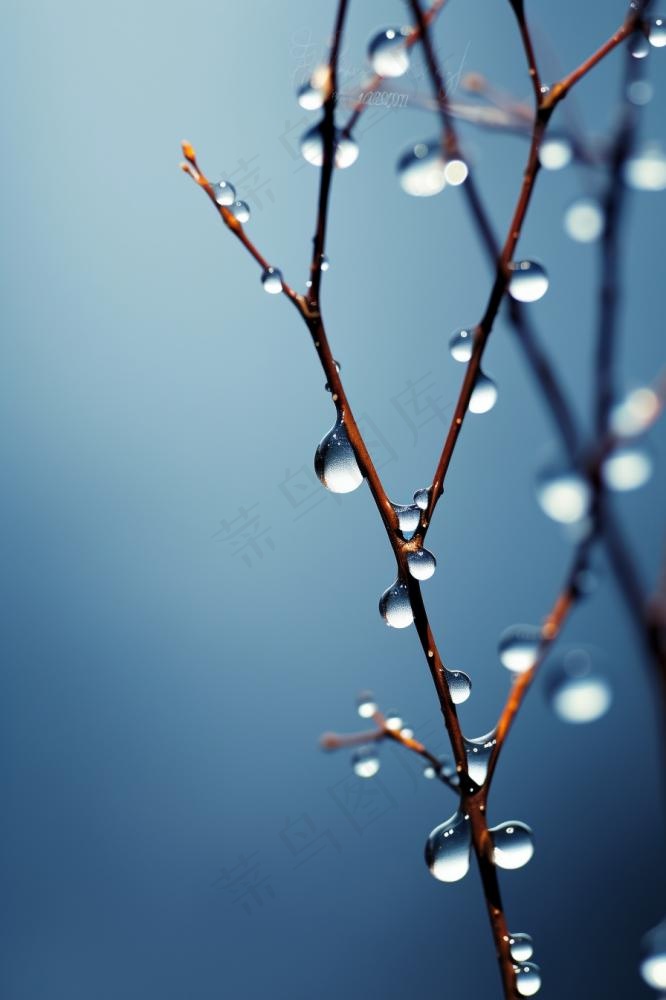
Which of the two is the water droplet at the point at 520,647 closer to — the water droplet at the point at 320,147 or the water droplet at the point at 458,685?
the water droplet at the point at 458,685

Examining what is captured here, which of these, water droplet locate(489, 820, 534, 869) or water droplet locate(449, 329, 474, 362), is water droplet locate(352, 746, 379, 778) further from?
water droplet locate(449, 329, 474, 362)

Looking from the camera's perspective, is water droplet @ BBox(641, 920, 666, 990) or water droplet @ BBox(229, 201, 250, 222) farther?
water droplet @ BBox(229, 201, 250, 222)

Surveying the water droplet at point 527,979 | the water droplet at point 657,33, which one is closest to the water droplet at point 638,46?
the water droplet at point 657,33

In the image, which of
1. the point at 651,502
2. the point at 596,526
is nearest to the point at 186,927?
the point at 651,502

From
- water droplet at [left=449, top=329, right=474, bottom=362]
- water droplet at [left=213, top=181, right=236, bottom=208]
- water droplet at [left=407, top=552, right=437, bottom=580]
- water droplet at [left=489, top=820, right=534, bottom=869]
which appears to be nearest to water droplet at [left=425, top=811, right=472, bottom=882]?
water droplet at [left=489, top=820, right=534, bottom=869]

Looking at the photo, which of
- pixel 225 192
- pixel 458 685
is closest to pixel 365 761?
pixel 458 685

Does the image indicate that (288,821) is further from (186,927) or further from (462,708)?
(462,708)
